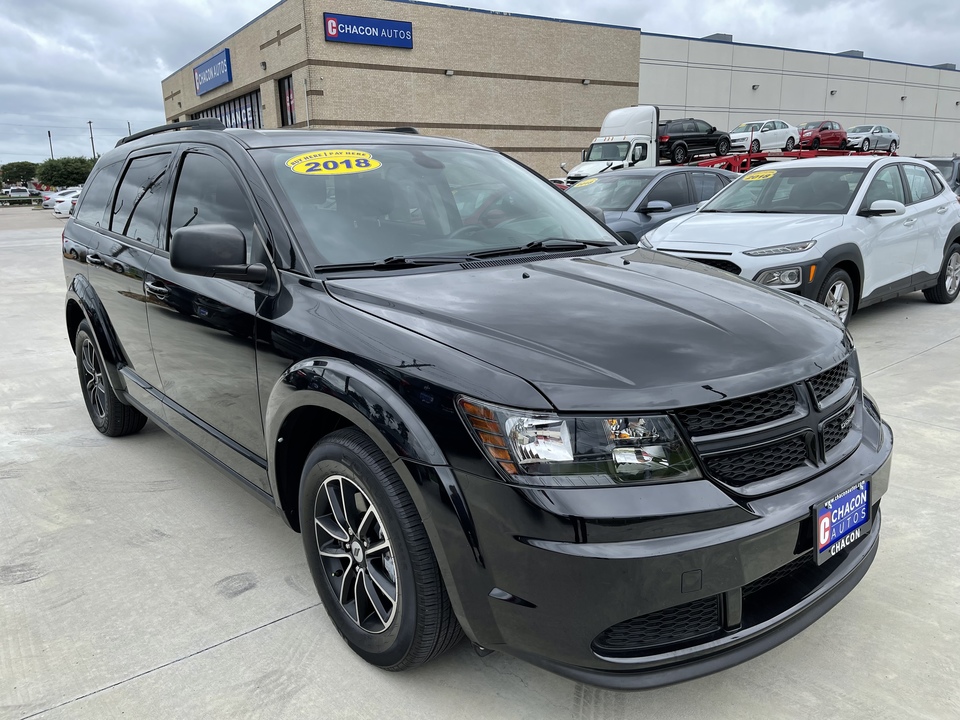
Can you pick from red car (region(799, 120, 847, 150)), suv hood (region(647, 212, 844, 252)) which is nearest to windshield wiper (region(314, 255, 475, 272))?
suv hood (region(647, 212, 844, 252))

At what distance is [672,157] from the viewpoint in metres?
26.0

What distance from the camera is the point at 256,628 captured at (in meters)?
2.68

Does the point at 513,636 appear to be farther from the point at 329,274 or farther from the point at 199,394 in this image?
the point at 199,394

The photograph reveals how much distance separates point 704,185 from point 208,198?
30.8 ft

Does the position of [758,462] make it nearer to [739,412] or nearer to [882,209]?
[739,412]

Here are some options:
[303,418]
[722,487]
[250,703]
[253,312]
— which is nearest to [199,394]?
[253,312]

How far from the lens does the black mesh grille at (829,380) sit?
2164 mm

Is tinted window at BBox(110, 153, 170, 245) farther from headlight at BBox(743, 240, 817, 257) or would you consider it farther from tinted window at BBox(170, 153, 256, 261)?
headlight at BBox(743, 240, 817, 257)

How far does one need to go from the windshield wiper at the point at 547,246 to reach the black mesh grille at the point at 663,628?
154cm

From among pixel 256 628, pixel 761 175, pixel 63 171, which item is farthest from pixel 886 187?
pixel 63 171

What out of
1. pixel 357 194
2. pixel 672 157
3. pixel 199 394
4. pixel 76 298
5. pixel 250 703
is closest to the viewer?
pixel 250 703

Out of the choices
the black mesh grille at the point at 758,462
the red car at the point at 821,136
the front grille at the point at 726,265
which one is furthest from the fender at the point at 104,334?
the red car at the point at 821,136

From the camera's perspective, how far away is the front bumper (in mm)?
1765

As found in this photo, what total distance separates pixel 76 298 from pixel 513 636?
3821mm
